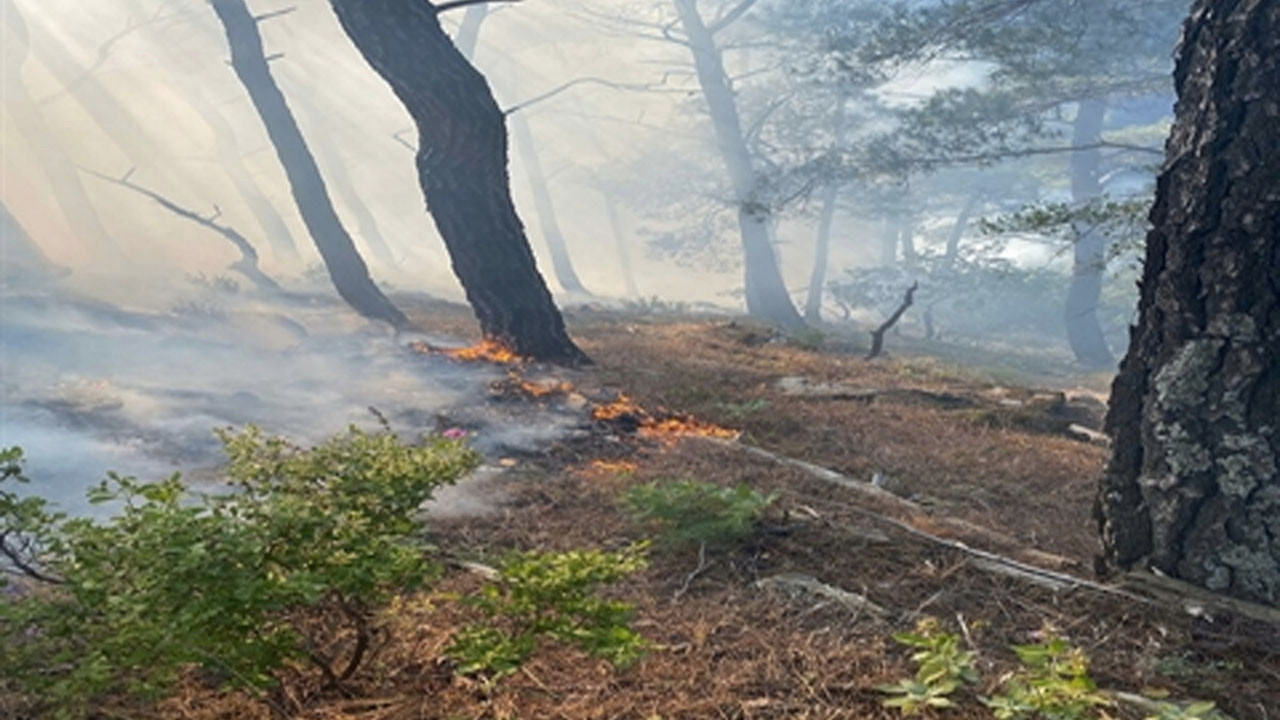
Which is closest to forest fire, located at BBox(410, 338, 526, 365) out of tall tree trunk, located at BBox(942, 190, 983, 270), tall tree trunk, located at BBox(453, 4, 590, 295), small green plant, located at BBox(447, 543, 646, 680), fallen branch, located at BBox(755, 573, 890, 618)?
fallen branch, located at BBox(755, 573, 890, 618)

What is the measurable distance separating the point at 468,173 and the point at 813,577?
5770 mm

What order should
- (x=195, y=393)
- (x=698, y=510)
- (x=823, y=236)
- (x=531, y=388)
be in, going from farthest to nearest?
(x=823, y=236) < (x=531, y=388) < (x=195, y=393) < (x=698, y=510)

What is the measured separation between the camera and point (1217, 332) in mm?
3074

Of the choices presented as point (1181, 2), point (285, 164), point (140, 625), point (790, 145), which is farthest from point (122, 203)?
point (140, 625)

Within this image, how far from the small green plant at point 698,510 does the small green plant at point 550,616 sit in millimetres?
1276

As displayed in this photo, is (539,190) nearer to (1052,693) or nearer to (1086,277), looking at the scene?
(1086,277)

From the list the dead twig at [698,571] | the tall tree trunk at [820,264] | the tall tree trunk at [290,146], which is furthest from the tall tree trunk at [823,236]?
the dead twig at [698,571]

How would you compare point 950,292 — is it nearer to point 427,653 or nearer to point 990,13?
point 990,13

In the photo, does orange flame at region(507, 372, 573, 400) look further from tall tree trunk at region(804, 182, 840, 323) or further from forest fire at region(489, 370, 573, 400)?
tall tree trunk at region(804, 182, 840, 323)

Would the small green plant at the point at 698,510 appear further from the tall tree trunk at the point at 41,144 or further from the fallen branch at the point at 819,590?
the tall tree trunk at the point at 41,144

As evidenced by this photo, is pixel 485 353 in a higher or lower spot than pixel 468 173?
lower

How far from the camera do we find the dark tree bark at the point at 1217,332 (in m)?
2.98

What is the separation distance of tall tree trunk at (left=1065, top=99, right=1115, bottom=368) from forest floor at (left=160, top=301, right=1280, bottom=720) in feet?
67.8

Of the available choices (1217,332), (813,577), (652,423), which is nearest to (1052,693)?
(813,577)
